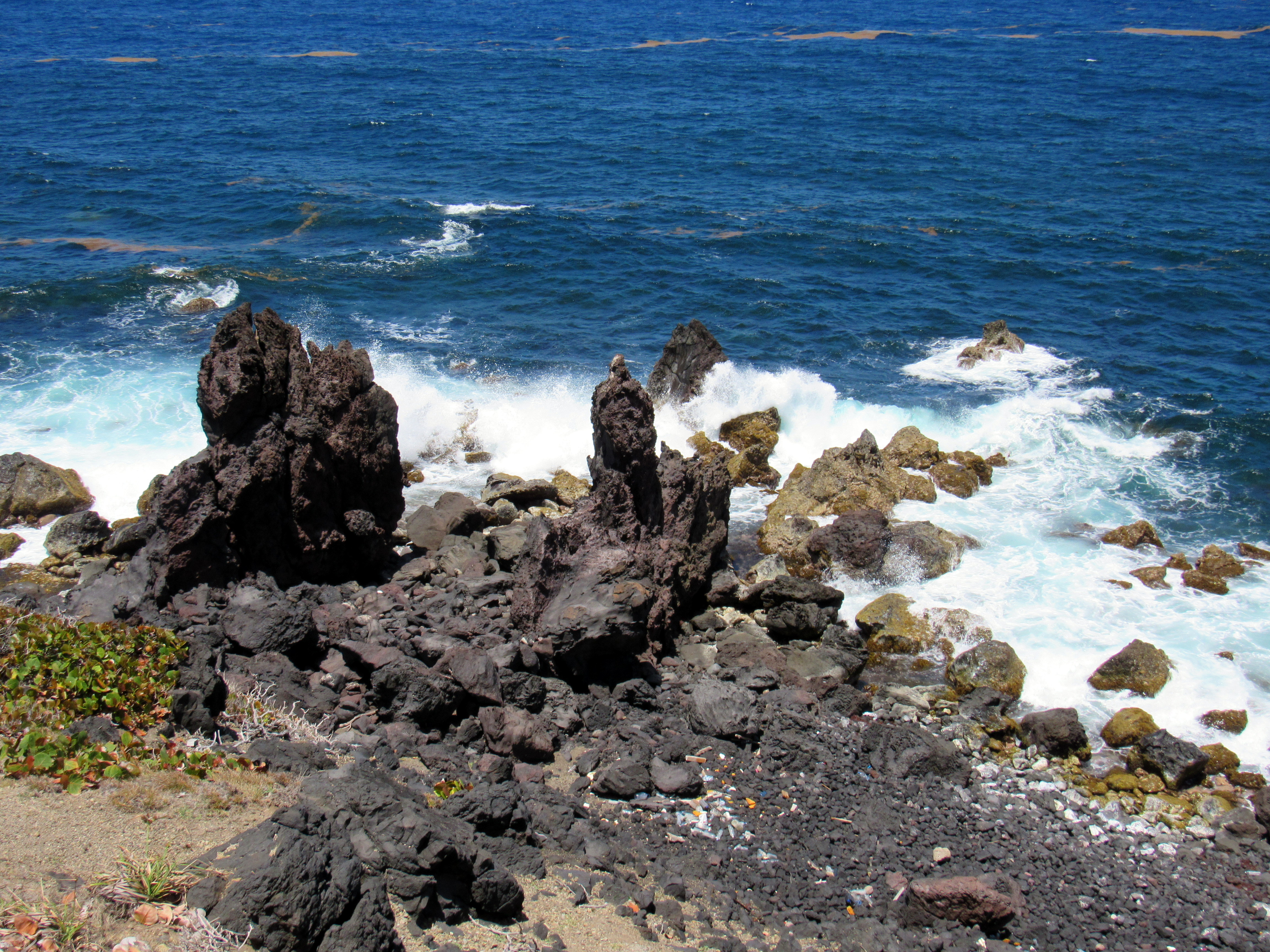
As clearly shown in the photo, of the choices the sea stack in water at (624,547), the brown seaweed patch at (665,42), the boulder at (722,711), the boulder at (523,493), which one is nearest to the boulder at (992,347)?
the sea stack in water at (624,547)

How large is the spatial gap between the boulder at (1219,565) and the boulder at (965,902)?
13.5 metres

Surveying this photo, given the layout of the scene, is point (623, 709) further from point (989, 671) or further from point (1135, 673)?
point (1135, 673)

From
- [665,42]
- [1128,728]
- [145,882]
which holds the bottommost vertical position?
[1128,728]

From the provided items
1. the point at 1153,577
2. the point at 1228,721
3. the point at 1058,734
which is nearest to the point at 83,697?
the point at 1058,734

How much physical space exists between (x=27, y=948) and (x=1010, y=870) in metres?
11.1

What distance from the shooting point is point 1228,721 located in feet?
54.2

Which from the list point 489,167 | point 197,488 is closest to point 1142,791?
point 197,488

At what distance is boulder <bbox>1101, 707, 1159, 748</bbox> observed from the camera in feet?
52.1

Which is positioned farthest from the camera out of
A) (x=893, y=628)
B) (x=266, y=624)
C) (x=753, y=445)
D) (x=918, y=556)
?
(x=753, y=445)

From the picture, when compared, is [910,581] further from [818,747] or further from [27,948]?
[27,948]

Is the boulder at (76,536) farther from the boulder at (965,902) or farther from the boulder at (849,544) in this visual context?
the boulder at (965,902)

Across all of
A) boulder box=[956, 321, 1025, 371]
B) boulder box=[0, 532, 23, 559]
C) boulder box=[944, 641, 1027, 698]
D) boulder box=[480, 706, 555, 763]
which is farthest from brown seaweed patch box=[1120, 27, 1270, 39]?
boulder box=[0, 532, 23, 559]

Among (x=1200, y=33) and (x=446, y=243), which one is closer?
(x=446, y=243)

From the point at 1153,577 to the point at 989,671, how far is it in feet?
20.5
